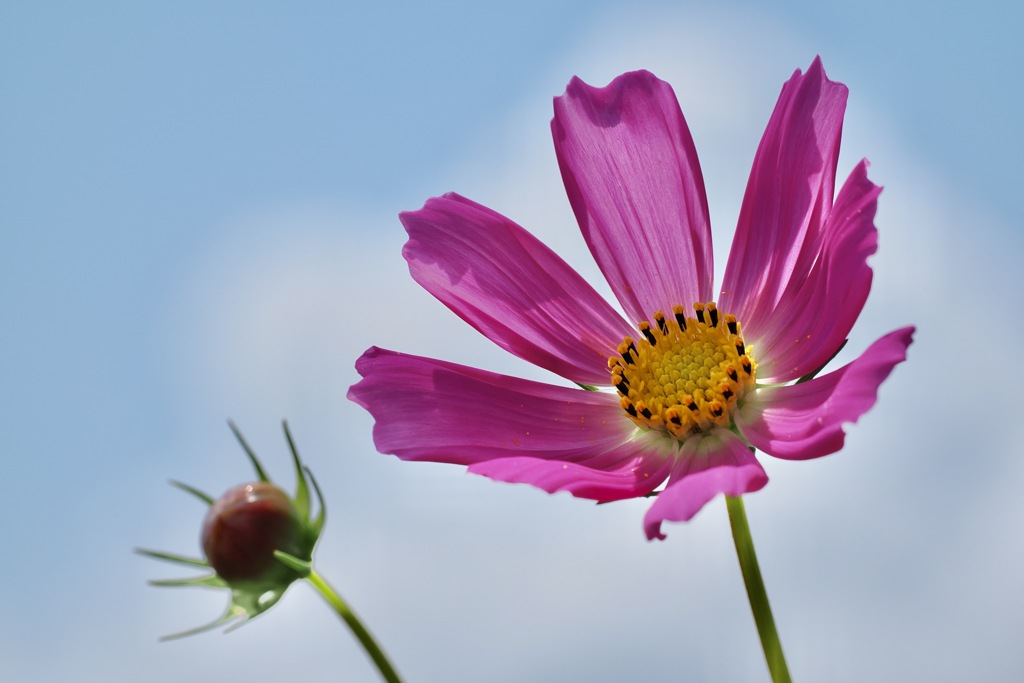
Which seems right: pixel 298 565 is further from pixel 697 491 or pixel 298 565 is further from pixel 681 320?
pixel 681 320

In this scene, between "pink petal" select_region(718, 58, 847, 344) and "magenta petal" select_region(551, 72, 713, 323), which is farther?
"magenta petal" select_region(551, 72, 713, 323)

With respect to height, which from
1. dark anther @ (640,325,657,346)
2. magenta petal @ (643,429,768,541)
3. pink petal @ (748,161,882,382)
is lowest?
magenta petal @ (643,429,768,541)

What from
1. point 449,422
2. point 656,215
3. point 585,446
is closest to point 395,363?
point 449,422

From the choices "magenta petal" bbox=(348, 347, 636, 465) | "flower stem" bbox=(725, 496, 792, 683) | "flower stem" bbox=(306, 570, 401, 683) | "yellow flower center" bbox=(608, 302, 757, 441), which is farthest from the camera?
"yellow flower center" bbox=(608, 302, 757, 441)

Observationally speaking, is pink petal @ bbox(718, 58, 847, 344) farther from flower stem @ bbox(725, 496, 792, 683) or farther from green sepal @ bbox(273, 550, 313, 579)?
green sepal @ bbox(273, 550, 313, 579)

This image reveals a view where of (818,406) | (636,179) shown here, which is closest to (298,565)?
(818,406)

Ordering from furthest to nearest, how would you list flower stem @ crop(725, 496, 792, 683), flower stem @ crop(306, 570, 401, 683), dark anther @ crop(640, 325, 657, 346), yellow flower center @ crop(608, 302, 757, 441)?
dark anther @ crop(640, 325, 657, 346) < yellow flower center @ crop(608, 302, 757, 441) < flower stem @ crop(306, 570, 401, 683) < flower stem @ crop(725, 496, 792, 683)

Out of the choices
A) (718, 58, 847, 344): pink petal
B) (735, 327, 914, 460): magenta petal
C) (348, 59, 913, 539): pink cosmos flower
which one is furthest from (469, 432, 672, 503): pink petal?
(718, 58, 847, 344): pink petal
